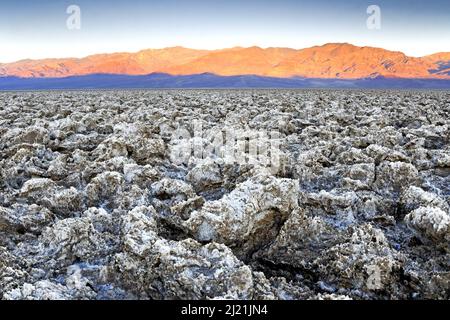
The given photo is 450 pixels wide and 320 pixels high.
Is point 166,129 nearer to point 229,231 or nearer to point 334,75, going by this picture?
point 229,231

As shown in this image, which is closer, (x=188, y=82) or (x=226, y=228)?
(x=226, y=228)

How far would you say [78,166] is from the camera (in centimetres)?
481

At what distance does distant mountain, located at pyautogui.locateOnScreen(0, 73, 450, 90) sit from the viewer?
12755cm

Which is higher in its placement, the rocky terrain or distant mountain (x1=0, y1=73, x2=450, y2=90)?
distant mountain (x1=0, y1=73, x2=450, y2=90)

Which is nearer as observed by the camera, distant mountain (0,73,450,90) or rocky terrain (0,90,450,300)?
rocky terrain (0,90,450,300)

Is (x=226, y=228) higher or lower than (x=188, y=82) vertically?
lower

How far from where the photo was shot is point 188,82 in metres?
133

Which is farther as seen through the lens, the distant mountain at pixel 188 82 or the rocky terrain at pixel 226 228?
the distant mountain at pixel 188 82

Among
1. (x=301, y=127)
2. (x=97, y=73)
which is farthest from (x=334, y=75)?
(x=301, y=127)

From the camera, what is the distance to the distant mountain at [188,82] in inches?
5022

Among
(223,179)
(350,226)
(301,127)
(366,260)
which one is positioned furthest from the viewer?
(301,127)

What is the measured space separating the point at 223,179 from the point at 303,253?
1.38 meters
